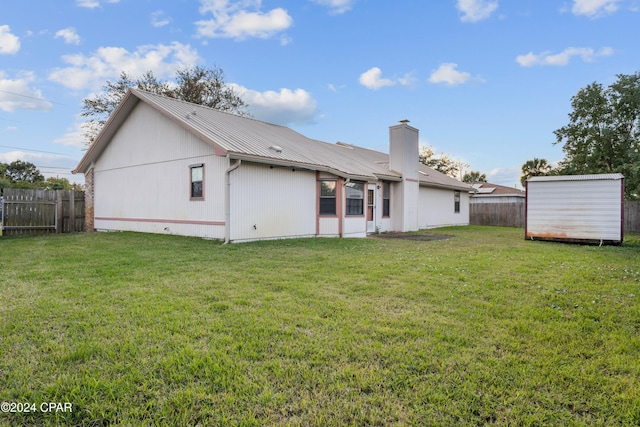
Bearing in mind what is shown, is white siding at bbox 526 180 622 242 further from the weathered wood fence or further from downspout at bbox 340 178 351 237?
the weathered wood fence

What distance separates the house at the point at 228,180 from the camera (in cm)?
1055

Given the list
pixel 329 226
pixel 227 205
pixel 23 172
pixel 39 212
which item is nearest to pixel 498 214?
pixel 329 226

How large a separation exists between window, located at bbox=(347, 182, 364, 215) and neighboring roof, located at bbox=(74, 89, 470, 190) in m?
0.42

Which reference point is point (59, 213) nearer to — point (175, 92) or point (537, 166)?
point (175, 92)

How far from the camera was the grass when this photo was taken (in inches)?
87.5

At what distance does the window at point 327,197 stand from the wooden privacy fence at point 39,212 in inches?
423

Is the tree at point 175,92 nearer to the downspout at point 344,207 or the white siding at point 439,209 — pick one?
the white siding at point 439,209

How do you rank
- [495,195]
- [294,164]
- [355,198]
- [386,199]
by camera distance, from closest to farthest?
[294,164]
[355,198]
[386,199]
[495,195]

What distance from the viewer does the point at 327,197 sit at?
504 inches

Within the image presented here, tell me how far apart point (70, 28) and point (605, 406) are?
19529mm

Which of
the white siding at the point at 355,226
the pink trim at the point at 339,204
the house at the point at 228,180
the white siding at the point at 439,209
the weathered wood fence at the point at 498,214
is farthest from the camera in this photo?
the weathered wood fence at the point at 498,214

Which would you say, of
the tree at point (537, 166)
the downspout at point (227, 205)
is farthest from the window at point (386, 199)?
the tree at point (537, 166)

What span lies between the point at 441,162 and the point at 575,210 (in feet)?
103

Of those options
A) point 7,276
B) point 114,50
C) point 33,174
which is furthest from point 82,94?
point 33,174
